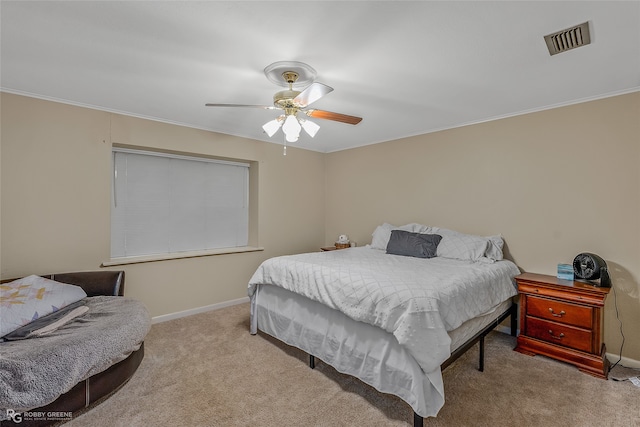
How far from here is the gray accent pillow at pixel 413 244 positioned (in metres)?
3.30

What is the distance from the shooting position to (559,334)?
8.39ft

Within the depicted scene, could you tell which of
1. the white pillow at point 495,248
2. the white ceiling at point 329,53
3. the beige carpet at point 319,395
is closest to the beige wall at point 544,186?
the white pillow at point 495,248

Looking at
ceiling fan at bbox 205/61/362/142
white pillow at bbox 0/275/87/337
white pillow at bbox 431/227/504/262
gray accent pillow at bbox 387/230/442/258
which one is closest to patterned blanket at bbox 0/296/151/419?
white pillow at bbox 0/275/87/337

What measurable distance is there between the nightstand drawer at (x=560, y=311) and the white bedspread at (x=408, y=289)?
0.20m

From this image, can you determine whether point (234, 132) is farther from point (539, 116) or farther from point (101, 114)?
point (539, 116)

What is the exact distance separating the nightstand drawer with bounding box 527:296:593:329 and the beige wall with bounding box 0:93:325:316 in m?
3.44

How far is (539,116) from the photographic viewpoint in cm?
302

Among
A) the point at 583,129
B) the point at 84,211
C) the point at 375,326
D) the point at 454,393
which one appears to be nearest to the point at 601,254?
the point at 583,129

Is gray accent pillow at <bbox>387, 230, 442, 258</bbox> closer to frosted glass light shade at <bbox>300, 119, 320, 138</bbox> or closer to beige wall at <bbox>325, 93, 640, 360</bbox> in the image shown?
beige wall at <bbox>325, 93, 640, 360</bbox>

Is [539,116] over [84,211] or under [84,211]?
over

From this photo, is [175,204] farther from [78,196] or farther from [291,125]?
[291,125]

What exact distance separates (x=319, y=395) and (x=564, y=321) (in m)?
2.20

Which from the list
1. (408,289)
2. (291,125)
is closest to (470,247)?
(408,289)

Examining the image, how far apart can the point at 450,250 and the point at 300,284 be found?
1764 millimetres
